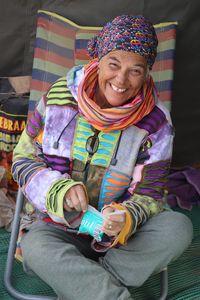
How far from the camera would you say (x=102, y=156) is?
1.62 meters

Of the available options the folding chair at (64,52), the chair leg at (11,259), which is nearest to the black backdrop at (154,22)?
the folding chair at (64,52)

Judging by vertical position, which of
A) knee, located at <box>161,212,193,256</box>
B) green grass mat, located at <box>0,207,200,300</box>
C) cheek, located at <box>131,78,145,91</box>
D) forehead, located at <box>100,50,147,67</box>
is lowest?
green grass mat, located at <box>0,207,200,300</box>

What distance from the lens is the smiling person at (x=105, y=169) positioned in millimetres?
1473

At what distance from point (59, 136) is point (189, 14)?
130 centimetres

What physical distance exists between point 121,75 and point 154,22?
1.11 m

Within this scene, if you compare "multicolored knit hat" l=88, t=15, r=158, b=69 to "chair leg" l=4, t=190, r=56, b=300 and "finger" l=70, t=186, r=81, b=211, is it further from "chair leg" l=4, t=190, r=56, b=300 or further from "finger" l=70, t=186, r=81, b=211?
"chair leg" l=4, t=190, r=56, b=300

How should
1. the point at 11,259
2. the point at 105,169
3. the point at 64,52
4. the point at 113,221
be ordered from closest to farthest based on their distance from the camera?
the point at 113,221 < the point at 105,169 < the point at 11,259 < the point at 64,52

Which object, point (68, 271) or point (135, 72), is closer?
point (68, 271)

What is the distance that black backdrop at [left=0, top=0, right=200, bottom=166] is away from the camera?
2549 mm

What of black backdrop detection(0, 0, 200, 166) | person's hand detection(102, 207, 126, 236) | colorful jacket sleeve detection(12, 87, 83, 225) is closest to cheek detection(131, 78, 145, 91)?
colorful jacket sleeve detection(12, 87, 83, 225)

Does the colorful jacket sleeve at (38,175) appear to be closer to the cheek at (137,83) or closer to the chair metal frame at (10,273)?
the chair metal frame at (10,273)

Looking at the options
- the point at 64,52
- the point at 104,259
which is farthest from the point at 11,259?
the point at 64,52

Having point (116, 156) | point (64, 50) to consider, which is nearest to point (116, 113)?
point (116, 156)

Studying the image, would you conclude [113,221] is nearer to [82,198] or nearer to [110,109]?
[82,198]
